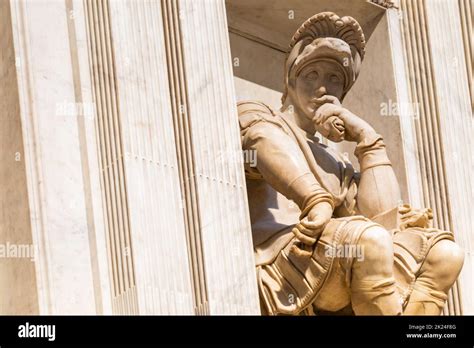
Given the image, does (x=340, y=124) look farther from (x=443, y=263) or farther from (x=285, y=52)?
(x=285, y=52)

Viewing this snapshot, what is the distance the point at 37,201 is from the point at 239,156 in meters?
1.58

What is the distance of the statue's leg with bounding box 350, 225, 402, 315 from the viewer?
12.2m

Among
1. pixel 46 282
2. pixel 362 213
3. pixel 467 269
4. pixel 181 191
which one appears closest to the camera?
pixel 46 282

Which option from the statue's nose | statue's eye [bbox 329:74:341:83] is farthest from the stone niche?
the statue's nose

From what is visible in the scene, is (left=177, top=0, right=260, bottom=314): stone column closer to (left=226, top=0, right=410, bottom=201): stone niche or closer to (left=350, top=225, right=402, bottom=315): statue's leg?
(left=350, top=225, right=402, bottom=315): statue's leg

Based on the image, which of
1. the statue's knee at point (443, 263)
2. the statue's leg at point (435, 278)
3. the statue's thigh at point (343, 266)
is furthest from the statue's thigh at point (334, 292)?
the statue's knee at point (443, 263)

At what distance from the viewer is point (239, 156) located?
12.7m

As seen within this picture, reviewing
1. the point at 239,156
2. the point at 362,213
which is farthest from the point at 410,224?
the point at 239,156

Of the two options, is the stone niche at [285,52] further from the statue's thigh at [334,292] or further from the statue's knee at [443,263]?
the statue's thigh at [334,292]

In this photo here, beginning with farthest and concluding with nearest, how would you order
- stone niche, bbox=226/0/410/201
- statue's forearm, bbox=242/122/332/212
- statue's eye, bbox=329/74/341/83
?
stone niche, bbox=226/0/410/201 < statue's eye, bbox=329/74/341/83 < statue's forearm, bbox=242/122/332/212

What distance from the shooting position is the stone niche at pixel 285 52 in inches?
578

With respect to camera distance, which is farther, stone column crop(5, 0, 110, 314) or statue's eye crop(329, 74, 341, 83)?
statue's eye crop(329, 74, 341, 83)

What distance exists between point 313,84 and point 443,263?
177 cm

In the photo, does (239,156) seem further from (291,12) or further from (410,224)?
(291,12)
